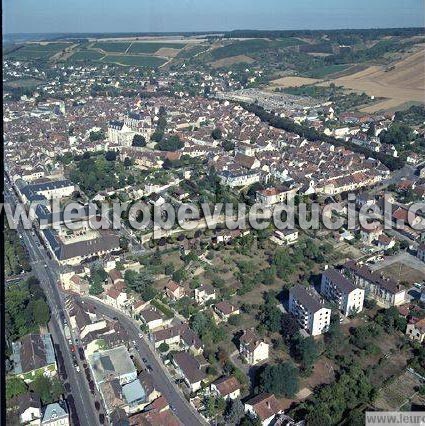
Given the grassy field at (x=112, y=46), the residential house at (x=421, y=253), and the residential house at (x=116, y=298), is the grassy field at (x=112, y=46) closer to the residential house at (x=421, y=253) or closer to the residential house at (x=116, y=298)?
the residential house at (x=421, y=253)

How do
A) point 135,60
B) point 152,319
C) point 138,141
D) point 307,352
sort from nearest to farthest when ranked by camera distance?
point 307,352 < point 152,319 < point 138,141 < point 135,60

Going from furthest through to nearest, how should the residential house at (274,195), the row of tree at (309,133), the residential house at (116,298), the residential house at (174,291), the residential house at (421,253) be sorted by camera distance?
the row of tree at (309,133) < the residential house at (274,195) < the residential house at (421,253) < the residential house at (174,291) < the residential house at (116,298)

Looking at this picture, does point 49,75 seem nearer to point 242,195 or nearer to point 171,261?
point 242,195

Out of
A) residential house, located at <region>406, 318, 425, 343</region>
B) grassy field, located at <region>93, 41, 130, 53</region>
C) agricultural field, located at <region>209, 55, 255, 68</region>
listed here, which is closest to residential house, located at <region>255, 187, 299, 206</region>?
residential house, located at <region>406, 318, 425, 343</region>

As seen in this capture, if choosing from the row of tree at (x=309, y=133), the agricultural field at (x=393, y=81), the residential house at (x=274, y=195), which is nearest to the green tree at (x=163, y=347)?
the residential house at (x=274, y=195)

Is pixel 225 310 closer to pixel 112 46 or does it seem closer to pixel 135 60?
pixel 135 60

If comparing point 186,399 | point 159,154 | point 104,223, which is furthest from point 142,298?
point 159,154

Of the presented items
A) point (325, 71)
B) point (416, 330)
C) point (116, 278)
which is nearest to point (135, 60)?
point (325, 71)
